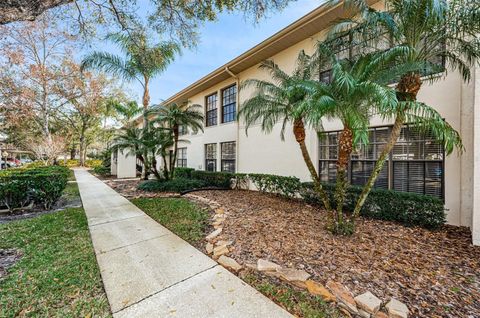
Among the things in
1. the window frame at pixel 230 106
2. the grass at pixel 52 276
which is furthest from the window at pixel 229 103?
the grass at pixel 52 276

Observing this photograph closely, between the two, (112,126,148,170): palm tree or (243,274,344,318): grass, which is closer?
(243,274,344,318): grass

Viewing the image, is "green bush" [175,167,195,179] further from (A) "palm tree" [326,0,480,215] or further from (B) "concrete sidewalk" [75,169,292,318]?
(A) "palm tree" [326,0,480,215]

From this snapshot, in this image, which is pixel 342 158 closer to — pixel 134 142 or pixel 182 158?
pixel 134 142

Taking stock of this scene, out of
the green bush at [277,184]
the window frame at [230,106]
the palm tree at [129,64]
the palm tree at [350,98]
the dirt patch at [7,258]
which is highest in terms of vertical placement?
the palm tree at [129,64]

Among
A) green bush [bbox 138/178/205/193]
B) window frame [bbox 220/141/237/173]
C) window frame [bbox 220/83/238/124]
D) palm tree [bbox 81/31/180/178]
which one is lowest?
green bush [bbox 138/178/205/193]

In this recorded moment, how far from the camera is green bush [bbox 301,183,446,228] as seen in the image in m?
4.80

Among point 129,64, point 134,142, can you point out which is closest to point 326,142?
point 134,142

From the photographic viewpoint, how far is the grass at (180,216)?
469 centimetres

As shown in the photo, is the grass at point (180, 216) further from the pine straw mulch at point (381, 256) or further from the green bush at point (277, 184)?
the green bush at point (277, 184)

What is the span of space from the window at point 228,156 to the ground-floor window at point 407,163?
256 inches

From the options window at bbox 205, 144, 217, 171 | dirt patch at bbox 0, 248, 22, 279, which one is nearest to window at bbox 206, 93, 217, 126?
window at bbox 205, 144, 217, 171

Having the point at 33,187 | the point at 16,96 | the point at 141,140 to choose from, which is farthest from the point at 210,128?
the point at 16,96

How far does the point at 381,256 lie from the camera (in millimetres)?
3611

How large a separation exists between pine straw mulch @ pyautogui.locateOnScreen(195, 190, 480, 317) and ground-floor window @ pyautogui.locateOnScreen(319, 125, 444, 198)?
1.21m
